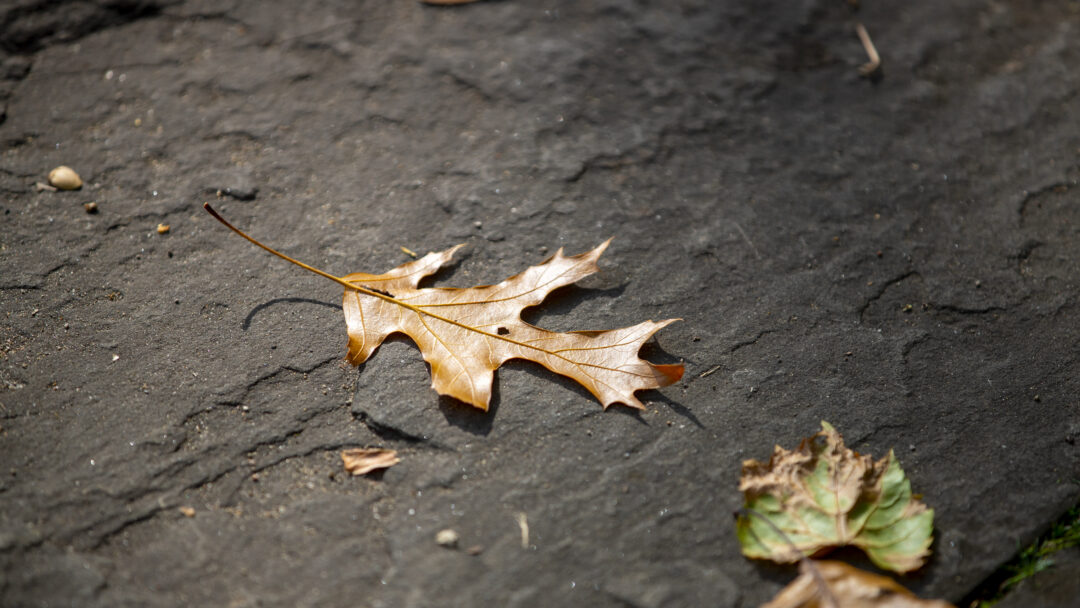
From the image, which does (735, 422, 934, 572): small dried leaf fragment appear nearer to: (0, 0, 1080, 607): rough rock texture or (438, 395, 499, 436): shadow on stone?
(0, 0, 1080, 607): rough rock texture

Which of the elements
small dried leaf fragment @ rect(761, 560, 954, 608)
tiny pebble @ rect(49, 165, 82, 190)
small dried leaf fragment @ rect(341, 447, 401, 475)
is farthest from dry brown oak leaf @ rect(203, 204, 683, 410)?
tiny pebble @ rect(49, 165, 82, 190)

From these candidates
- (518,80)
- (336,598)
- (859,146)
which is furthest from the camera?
(518,80)

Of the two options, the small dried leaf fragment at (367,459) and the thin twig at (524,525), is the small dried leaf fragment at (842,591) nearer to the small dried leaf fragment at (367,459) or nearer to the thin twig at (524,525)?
the thin twig at (524,525)

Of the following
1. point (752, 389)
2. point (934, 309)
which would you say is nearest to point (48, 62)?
point (752, 389)

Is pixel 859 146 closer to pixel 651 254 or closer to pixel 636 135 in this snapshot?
pixel 636 135

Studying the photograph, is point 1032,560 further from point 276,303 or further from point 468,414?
point 276,303
